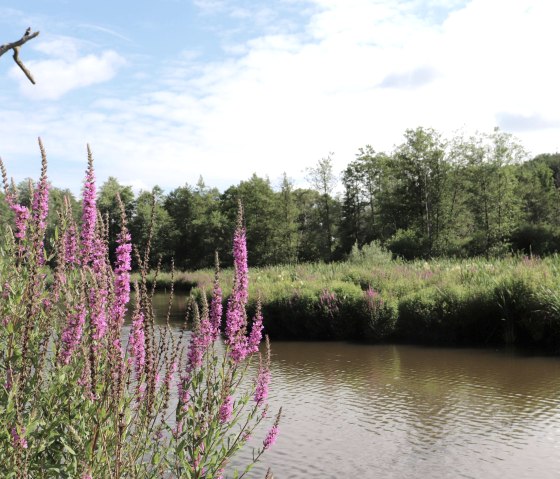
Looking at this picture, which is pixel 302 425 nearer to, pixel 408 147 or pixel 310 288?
pixel 310 288

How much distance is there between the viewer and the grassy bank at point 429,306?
14625 millimetres

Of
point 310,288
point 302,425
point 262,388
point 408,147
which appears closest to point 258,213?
point 408,147

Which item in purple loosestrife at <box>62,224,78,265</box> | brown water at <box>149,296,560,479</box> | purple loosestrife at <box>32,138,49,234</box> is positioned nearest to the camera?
purple loosestrife at <box>32,138,49,234</box>

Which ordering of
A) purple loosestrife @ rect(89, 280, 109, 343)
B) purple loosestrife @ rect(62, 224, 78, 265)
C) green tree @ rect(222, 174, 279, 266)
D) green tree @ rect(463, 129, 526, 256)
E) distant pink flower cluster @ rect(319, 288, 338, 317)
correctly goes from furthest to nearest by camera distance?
1. green tree @ rect(222, 174, 279, 266)
2. green tree @ rect(463, 129, 526, 256)
3. distant pink flower cluster @ rect(319, 288, 338, 317)
4. purple loosestrife @ rect(62, 224, 78, 265)
5. purple loosestrife @ rect(89, 280, 109, 343)

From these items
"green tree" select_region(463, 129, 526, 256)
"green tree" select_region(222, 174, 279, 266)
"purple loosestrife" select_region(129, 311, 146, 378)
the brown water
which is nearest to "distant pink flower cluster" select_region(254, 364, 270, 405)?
"purple loosestrife" select_region(129, 311, 146, 378)

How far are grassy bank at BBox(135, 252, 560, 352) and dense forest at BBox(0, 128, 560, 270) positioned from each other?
1217cm

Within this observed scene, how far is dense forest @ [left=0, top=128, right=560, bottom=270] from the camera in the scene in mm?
40688

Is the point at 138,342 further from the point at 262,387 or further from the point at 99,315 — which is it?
the point at 262,387

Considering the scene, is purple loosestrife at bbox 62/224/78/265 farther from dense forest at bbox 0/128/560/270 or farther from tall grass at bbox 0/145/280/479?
dense forest at bbox 0/128/560/270

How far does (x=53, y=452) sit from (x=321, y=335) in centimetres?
1480

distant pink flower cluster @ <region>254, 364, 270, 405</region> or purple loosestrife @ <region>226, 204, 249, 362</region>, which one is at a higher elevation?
purple loosestrife @ <region>226, 204, 249, 362</region>

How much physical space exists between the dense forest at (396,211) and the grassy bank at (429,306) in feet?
39.9

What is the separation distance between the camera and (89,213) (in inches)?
135

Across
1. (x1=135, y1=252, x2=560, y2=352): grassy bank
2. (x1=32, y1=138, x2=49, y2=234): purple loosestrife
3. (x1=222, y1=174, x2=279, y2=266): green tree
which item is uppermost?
(x1=222, y1=174, x2=279, y2=266): green tree
